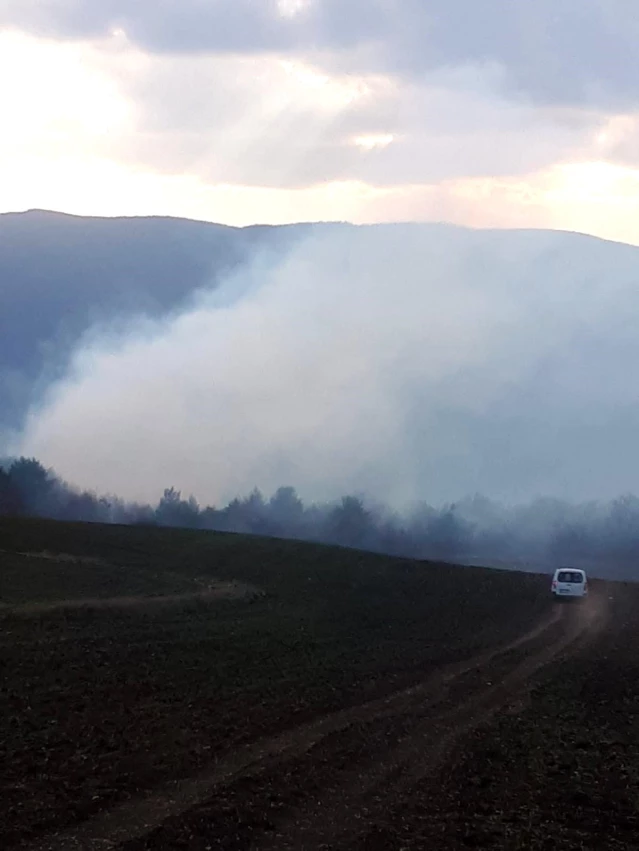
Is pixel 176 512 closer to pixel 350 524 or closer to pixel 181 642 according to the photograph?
pixel 350 524

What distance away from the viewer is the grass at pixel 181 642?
14898mm

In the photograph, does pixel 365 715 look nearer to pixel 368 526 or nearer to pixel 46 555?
pixel 46 555

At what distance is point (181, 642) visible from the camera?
26938 mm

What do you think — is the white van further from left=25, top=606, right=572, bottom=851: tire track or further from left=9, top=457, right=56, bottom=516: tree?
left=9, top=457, right=56, bottom=516: tree

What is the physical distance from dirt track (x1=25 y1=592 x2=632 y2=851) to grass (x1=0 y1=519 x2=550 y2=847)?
500mm

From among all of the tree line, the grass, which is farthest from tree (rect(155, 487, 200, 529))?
the grass

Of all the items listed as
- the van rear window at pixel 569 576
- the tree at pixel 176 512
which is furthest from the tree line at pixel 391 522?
the van rear window at pixel 569 576

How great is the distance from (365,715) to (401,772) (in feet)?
14.0

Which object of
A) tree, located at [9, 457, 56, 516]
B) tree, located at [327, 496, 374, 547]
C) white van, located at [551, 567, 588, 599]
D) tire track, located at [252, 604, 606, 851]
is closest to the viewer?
tire track, located at [252, 604, 606, 851]

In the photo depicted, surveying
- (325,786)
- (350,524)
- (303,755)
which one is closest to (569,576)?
(303,755)

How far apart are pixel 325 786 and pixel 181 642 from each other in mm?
13225

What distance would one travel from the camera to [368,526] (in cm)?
10469

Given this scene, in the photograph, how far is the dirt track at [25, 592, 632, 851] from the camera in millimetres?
11641

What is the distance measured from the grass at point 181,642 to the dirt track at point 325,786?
50 cm
